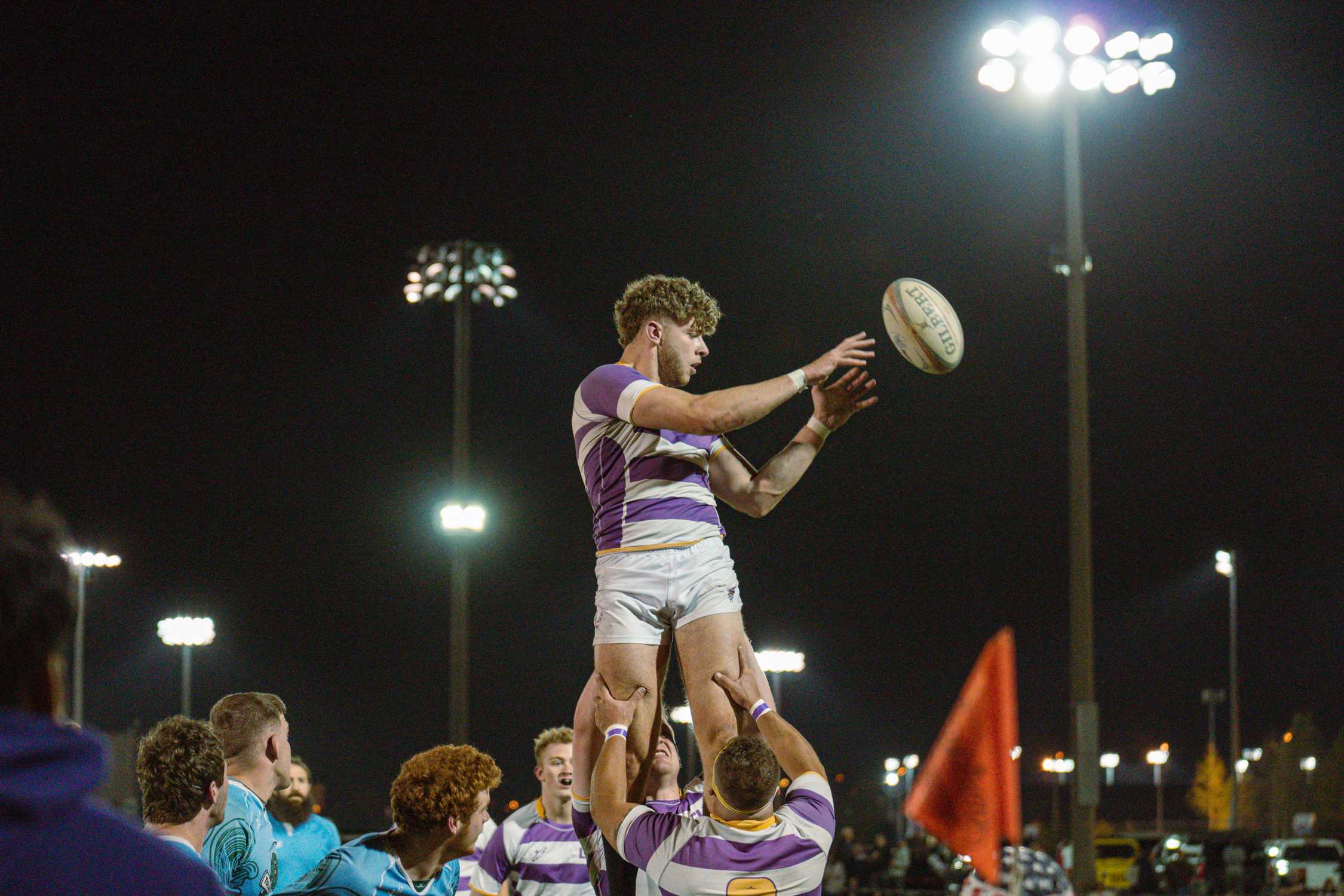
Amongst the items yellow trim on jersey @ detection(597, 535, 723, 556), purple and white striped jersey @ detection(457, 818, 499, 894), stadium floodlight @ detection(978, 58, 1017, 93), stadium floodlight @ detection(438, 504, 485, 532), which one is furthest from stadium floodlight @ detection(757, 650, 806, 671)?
yellow trim on jersey @ detection(597, 535, 723, 556)

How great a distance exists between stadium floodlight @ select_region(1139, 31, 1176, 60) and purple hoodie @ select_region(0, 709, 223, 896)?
15.1 meters

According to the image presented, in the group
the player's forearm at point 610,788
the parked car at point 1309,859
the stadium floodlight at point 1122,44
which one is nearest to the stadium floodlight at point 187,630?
the stadium floodlight at point 1122,44

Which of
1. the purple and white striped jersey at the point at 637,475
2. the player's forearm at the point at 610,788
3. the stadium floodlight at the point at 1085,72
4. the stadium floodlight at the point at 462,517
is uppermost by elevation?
the stadium floodlight at the point at 1085,72

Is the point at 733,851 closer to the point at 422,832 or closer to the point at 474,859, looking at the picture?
the point at 422,832

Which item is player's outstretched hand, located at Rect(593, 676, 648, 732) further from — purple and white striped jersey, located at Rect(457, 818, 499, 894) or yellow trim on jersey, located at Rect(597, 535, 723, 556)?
purple and white striped jersey, located at Rect(457, 818, 499, 894)

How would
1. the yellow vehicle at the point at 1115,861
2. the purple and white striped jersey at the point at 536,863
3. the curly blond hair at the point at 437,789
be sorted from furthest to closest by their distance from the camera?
the yellow vehicle at the point at 1115,861 < the purple and white striped jersey at the point at 536,863 < the curly blond hair at the point at 437,789

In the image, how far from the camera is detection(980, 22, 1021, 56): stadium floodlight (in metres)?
14.5

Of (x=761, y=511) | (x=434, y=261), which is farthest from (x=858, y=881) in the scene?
(x=761, y=511)

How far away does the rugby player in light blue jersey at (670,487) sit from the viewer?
5180 mm

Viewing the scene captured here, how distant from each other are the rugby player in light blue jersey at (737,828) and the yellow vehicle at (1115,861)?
2786cm

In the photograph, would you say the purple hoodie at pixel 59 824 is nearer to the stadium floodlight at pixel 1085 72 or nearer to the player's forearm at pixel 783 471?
the player's forearm at pixel 783 471

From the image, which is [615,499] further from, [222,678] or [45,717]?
[222,678]

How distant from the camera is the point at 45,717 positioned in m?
1.52

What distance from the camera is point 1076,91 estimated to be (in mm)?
14602
